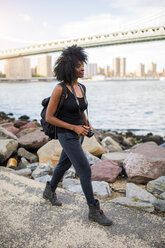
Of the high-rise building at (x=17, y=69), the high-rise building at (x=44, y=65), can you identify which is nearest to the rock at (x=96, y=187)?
the high-rise building at (x=44, y=65)

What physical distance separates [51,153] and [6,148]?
63 cm

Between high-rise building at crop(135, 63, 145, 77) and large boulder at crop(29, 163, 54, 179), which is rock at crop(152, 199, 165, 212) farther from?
high-rise building at crop(135, 63, 145, 77)

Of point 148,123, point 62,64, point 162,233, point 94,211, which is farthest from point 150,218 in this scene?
point 148,123

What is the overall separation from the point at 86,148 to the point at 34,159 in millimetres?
808

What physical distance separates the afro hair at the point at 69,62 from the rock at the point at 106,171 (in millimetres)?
1583

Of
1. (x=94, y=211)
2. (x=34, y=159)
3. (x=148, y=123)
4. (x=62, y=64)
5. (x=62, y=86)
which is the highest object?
(x=62, y=64)

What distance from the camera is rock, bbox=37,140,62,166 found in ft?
12.9

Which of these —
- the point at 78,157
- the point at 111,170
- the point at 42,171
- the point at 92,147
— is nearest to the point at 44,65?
the point at 92,147

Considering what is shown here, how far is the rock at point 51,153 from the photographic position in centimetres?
392

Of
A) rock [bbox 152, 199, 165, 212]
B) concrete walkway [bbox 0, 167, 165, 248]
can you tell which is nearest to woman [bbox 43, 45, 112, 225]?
concrete walkway [bbox 0, 167, 165, 248]

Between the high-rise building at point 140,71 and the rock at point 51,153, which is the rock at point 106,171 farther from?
the high-rise building at point 140,71

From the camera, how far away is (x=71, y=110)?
6.41 feet

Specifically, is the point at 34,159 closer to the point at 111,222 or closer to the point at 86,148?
the point at 86,148

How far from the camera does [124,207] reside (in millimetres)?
2254
